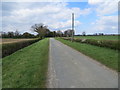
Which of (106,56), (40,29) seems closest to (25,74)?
(106,56)

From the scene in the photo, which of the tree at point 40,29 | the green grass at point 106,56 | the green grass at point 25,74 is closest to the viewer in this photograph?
the green grass at point 25,74

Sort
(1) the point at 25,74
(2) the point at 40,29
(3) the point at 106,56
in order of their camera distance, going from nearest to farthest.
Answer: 1. (1) the point at 25,74
2. (3) the point at 106,56
3. (2) the point at 40,29

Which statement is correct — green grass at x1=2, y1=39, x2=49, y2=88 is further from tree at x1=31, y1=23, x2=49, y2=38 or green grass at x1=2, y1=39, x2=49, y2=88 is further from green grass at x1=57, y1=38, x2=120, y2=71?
tree at x1=31, y1=23, x2=49, y2=38

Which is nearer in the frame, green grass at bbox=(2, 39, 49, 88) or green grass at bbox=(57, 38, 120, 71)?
green grass at bbox=(2, 39, 49, 88)

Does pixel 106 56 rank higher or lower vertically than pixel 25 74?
higher

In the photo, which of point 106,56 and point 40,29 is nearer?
point 106,56

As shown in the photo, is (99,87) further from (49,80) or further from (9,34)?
(9,34)

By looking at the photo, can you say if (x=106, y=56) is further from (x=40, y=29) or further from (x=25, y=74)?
(x=40, y=29)

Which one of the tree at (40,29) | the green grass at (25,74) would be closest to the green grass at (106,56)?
the green grass at (25,74)

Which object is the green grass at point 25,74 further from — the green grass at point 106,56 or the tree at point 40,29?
the tree at point 40,29

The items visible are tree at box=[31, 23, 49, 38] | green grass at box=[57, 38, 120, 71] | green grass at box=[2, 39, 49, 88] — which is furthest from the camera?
tree at box=[31, 23, 49, 38]

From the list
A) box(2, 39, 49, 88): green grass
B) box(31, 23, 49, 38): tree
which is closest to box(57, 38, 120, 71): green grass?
box(2, 39, 49, 88): green grass

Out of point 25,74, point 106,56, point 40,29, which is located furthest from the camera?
point 40,29

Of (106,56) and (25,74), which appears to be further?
(106,56)
